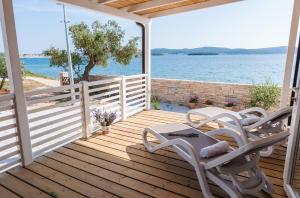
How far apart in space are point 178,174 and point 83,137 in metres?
2.00

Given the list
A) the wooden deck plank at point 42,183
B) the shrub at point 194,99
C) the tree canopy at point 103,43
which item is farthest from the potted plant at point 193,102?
the wooden deck plank at point 42,183

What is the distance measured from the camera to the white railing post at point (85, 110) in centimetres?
362

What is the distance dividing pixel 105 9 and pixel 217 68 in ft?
101

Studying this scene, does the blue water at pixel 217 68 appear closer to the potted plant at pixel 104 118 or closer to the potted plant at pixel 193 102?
the potted plant at pixel 193 102

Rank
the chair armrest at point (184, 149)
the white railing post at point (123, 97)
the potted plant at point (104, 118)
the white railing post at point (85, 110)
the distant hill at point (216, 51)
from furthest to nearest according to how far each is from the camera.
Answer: the distant hill at point (216, 51) → the white railing post at point (123, 97) → the potted plant at point (104, 118) → the white railing post at point (85, 110) → the chair armrest at point (184, 149)

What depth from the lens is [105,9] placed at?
158 inches

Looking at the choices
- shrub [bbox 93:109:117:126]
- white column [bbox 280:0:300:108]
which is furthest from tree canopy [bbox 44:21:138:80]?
white column [bbox 280:0:300:108]

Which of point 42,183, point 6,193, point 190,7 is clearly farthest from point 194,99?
point 6,193

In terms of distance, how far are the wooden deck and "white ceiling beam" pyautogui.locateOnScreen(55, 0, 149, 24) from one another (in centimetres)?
238

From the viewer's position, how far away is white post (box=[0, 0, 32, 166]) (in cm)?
244

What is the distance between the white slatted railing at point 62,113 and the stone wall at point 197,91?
2.70 m

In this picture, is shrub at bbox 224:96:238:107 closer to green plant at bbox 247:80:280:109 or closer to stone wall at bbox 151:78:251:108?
stone wall at bbox 151:78:251:108

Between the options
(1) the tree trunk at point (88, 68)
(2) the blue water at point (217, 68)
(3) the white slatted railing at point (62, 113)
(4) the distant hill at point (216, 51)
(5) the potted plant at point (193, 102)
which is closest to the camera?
(3) the white slatted railing at point (62, 113)

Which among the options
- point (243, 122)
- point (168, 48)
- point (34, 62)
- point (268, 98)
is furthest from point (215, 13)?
point (34, 62)
